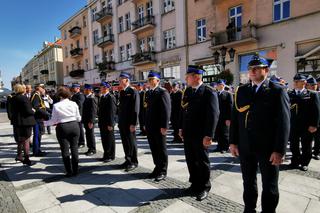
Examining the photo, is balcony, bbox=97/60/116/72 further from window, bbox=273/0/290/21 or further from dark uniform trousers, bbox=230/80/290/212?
dark uniform trousers, bbox=230/80/290/212

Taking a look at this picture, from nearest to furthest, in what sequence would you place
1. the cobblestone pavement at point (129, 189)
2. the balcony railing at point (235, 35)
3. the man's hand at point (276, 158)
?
1. the man's hand at point (276, 158)
2. the cobblestone pavement at point (129, 189)
3. the balcony railing at point (235, 35)

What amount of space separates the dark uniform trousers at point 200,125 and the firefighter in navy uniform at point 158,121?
2.25 feet

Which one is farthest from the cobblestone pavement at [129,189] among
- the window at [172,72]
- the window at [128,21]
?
the window at [128,21]

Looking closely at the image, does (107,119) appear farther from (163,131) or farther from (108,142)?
(163,131)

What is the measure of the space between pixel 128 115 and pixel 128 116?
0.02 metres

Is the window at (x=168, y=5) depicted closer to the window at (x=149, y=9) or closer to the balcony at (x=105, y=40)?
the window at (x=149, y=9)

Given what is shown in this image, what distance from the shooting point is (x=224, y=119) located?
6801mm

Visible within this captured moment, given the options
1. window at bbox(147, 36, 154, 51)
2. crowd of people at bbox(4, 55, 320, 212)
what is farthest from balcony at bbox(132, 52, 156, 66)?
crowd of people at bbox(4, 55, 320, 212)

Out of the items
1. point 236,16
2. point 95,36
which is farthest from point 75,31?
point 236,16

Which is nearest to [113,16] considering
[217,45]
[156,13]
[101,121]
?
[156,13]

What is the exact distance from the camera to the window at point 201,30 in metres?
18.6

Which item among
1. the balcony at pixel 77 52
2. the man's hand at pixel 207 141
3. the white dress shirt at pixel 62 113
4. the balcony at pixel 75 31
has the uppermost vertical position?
the balcony at pixel 75 31

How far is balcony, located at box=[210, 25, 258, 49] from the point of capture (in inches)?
588

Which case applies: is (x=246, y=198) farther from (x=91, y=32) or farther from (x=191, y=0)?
(x=91, y=32)
